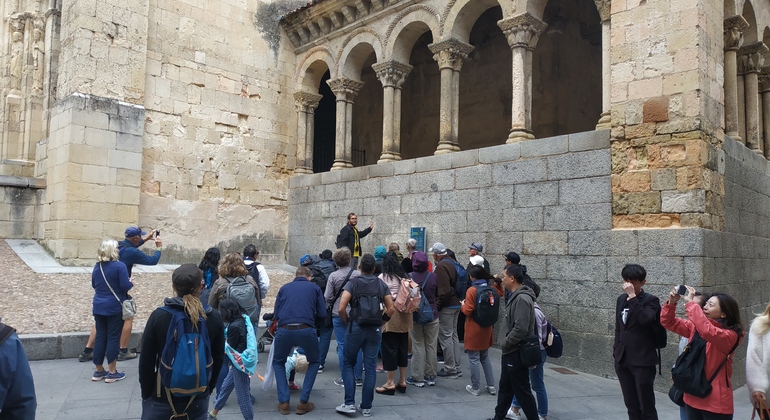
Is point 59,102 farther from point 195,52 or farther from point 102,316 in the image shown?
point 102,316

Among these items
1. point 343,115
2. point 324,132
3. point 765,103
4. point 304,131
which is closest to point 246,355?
point 343,115

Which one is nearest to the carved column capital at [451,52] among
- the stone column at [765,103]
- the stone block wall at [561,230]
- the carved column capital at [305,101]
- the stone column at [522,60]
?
the stone column at [522,60]

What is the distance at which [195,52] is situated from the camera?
44.1 ft

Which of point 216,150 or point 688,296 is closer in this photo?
point 688,296

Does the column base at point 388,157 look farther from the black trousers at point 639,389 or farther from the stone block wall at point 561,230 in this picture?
the black trousers at point 639,389

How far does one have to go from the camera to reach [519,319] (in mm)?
5016

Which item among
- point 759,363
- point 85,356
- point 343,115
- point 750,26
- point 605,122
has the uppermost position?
point 750,26

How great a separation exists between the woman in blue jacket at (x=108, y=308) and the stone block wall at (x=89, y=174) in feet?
19.2

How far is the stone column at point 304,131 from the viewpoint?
14.9 meters

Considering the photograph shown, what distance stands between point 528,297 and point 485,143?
10.9 m

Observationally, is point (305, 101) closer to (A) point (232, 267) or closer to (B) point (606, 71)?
(B) point (606, 71)

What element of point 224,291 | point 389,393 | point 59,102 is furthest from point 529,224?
point 59,102

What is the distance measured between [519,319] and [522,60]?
6.25 metres

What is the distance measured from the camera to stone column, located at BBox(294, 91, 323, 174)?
14.9 metres
